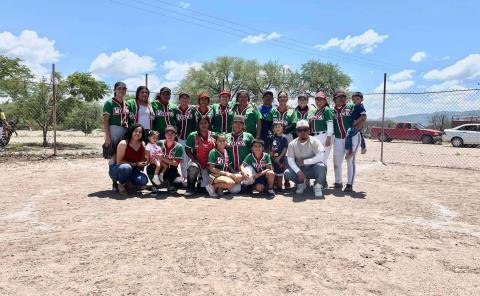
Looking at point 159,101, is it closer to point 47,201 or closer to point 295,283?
point 47,201

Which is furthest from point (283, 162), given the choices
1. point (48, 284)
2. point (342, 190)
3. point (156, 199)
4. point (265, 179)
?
point (48, 284)

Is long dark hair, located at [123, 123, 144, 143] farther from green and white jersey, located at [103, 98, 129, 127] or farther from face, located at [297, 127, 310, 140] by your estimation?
face, located at [297, 127, 310, 140]

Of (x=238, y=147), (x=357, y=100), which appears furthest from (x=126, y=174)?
(x=357, y=100)

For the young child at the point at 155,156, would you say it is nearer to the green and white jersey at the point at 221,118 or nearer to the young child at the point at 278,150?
the green and white jersey at the point at 221,118

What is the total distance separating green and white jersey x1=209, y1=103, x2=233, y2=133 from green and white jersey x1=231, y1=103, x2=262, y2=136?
11 centimetres

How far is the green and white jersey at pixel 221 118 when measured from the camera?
284 inches

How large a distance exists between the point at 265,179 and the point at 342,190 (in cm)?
163

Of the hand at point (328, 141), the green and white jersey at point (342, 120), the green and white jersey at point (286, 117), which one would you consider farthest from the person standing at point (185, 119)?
the green and white jersey at point (342, 120)

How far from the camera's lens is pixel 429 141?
27531mm

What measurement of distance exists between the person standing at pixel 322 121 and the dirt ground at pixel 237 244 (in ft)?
3.48

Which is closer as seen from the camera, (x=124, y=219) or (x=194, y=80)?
(x=124, y=219)

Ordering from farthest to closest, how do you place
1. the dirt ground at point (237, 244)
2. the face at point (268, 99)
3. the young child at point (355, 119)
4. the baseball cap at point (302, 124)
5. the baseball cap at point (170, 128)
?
1. the face at point (268, 99)
2. the young child at point (355, 119)
3. the baseball cap at point (170, 128)
4. the baseball cap at point (302, 124)
5. the dirt ground at point (237, 244)

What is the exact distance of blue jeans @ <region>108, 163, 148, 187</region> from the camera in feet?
21.1

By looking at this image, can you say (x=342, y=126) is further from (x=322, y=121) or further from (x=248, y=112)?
(x=248, y=112)
